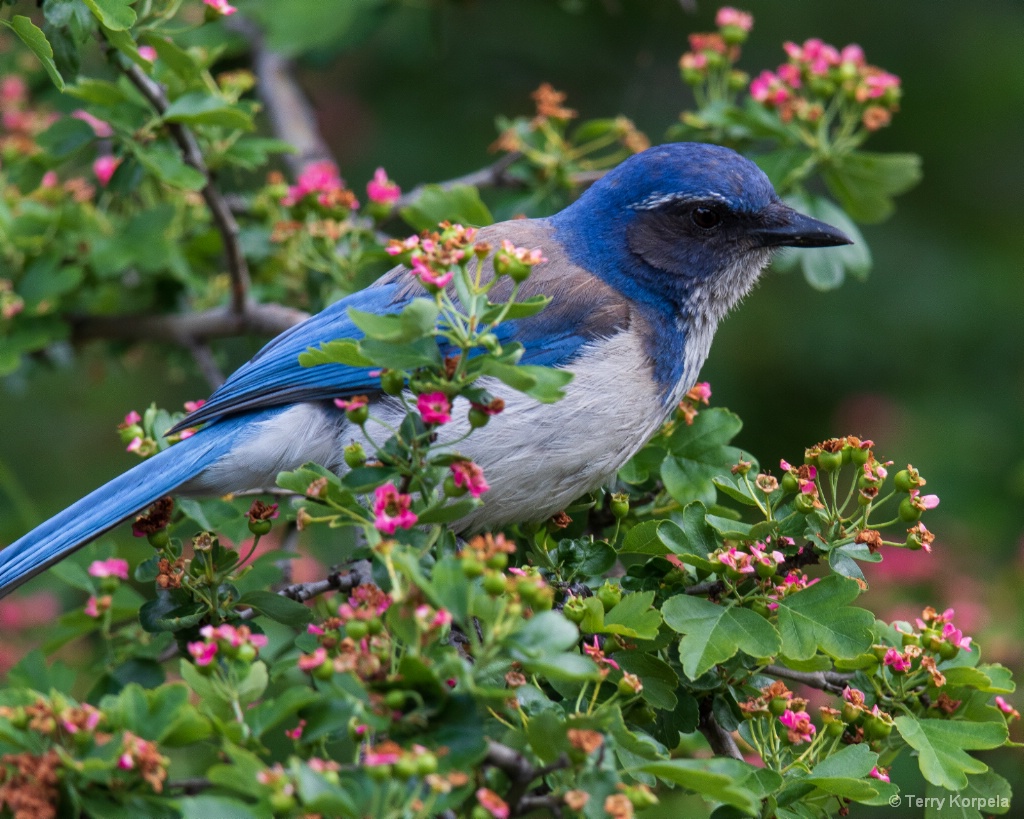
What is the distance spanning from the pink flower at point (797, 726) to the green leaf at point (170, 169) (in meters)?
2.60

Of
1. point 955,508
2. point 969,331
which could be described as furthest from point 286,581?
point 969,331

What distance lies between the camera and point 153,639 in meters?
3.64

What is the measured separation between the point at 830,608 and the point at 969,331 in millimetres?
4722

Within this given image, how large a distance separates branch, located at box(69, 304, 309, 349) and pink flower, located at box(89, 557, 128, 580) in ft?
4.80

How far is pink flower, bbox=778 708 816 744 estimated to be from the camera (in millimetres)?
2836

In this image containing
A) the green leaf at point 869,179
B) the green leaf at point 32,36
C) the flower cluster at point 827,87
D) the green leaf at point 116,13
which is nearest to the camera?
the green leaf at point 32,36

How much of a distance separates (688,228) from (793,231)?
37 cm

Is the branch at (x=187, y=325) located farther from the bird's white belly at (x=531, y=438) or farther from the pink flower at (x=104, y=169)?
the bird's white belly at (x=531, y=438)

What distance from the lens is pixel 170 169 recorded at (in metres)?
4.12

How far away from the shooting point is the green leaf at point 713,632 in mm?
2758

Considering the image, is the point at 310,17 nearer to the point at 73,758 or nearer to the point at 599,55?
the point at 599,55

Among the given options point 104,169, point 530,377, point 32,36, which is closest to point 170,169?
point 104,169

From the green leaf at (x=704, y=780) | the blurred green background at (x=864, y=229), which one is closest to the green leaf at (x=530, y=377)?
the green leaf at (x=704, y=780)

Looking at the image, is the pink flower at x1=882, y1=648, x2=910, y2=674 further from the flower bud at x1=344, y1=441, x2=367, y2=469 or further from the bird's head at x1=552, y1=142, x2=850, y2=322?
the bird's head at x1=552, y1=142, x2=850, y2=322
